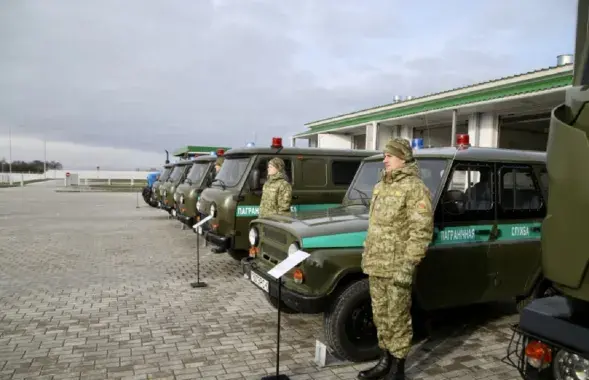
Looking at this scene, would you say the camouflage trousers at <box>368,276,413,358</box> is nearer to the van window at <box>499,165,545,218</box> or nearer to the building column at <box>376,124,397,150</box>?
the van window at <box>499,165,545,218</box>

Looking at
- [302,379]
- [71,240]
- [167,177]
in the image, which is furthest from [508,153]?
[167,177]

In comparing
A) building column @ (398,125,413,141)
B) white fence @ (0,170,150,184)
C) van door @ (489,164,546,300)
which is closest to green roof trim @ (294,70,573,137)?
building column @ (398,125,413,141)

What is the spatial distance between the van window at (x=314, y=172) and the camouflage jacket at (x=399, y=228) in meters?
4.28

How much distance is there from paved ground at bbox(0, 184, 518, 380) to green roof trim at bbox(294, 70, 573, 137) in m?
7.83

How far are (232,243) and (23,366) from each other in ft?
12.0

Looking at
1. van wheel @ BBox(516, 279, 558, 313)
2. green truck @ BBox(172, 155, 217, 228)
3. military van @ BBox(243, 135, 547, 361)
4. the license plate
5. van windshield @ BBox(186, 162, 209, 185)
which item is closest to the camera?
military van @ BBox(243, 135, 547, 361)

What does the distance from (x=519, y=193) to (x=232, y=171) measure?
192 inches

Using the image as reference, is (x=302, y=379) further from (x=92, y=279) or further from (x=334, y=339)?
(x=92, y=279)

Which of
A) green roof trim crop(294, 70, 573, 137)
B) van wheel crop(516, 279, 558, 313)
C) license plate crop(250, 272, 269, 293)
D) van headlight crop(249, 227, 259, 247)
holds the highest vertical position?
green roof trim crop(294, 70, 573, 137)

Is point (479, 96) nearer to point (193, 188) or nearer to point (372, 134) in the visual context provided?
point (372, 134)

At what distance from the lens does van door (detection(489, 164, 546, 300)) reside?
15.8ft

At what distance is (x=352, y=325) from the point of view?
4148 mm

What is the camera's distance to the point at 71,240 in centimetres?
1113

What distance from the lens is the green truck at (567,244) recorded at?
1.92 metres
